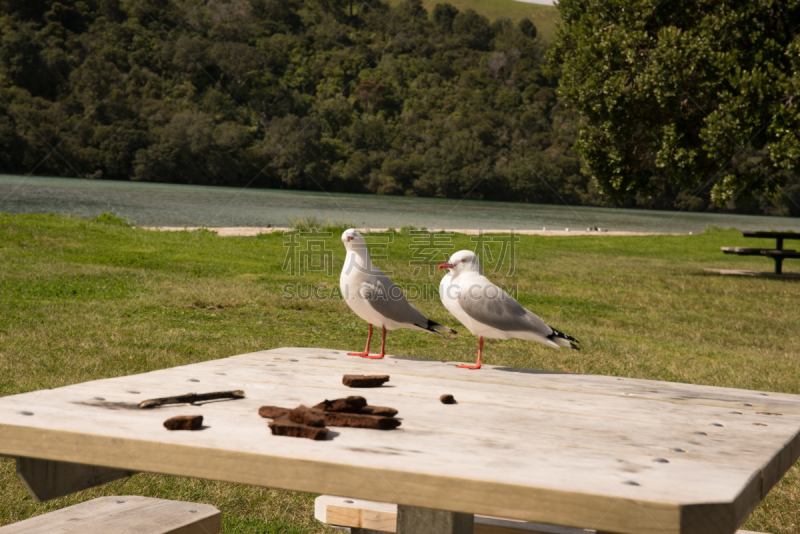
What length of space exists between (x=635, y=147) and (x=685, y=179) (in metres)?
1.64

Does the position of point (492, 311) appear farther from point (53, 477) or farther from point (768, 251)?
point (768, 251)

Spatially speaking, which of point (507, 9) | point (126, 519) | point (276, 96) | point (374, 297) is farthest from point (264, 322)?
point (507, 9)

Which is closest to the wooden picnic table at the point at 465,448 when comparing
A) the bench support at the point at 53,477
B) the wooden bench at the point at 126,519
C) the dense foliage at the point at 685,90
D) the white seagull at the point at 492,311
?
the bench support at the point at 53,477

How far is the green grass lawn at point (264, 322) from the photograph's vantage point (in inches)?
150

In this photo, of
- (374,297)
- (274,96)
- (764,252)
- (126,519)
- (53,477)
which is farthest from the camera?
(274,96)

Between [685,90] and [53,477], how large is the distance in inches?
654

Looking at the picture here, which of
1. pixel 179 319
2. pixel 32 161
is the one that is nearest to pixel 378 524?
pixel 179 319

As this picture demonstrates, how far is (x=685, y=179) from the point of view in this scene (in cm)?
1747

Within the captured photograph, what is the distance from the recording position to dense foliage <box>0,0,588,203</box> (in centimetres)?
6012

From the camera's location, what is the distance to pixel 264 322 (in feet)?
26.3

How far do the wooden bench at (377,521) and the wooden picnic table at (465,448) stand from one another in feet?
2.15

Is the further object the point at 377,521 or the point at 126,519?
the point at 377,521

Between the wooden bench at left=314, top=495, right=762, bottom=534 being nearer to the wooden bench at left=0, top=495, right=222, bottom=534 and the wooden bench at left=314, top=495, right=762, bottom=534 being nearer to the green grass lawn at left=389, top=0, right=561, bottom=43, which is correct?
the wooden bench at left=0, top=495, right=222, bottom=534

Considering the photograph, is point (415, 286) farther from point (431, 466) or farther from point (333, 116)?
point (333, 116)
